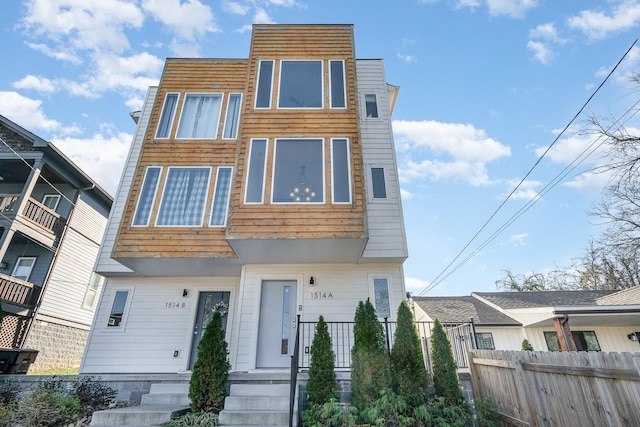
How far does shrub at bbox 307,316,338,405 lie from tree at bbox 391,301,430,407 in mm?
999

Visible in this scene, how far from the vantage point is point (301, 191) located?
6512mm

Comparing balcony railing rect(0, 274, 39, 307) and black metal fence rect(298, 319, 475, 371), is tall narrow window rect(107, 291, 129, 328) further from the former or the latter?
balcony railing rect(0, 274, 39, 307)

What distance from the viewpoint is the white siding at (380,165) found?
7178 mm

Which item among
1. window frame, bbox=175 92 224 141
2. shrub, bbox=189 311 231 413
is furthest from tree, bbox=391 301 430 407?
window frame, bbox=175 92 224 141

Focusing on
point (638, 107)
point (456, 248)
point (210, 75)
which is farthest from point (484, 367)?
point (456, 248)

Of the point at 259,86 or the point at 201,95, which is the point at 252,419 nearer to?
the point at 259,86

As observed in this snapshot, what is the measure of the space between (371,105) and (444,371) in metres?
7.34

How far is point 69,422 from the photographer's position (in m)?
4.65

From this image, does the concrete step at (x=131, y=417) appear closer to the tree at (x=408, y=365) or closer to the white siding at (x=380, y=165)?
the tree at (x=408, y=365)

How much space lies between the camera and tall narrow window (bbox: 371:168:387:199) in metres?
7.95

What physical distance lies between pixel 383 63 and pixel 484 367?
889 cm

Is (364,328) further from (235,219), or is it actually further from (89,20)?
(89,20)

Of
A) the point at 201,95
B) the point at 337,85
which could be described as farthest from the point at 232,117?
the point at 337,85

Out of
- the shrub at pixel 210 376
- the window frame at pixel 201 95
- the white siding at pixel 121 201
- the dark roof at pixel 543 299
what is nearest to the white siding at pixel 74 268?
the white siding at pixel 121 201
